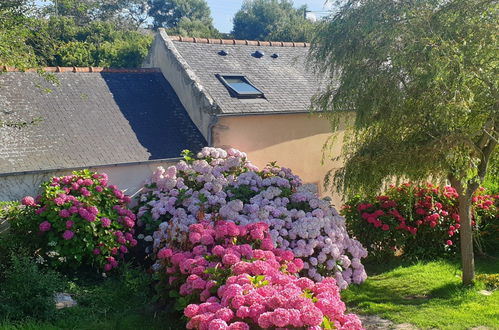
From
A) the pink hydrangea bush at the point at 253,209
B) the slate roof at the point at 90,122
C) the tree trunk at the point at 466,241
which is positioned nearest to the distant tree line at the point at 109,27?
the slate roof at the point at 90,122

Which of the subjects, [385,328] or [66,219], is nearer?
[385,328]

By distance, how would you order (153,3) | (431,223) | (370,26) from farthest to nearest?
(153,3) < (431,223) < (370,26)

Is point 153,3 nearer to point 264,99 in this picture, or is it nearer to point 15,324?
point 264,99

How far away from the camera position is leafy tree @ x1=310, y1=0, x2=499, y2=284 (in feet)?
23.7

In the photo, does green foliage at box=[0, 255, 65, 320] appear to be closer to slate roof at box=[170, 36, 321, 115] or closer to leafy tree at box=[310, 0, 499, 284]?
leafy tree at box=[310, 0, 499, 284]

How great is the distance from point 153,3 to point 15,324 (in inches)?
2069

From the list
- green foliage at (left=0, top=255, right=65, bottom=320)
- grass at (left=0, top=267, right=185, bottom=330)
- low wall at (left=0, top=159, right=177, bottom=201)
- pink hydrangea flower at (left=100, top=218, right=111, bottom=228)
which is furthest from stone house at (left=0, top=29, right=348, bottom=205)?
green foliage at (left=0, top=255, right=65, bottom=320)

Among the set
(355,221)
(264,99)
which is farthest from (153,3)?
(355,221)

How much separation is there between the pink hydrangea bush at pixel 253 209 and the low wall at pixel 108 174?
1.15 m

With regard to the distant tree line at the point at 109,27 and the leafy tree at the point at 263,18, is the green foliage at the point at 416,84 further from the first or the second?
the leafy tree at the point at 263,18

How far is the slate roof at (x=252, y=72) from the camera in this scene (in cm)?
1318

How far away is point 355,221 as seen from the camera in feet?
35.0

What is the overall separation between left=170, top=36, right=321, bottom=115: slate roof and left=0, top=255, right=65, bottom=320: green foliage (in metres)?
6.53

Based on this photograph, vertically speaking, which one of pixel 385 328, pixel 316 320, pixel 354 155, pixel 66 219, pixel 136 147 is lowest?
pixel 385 328
